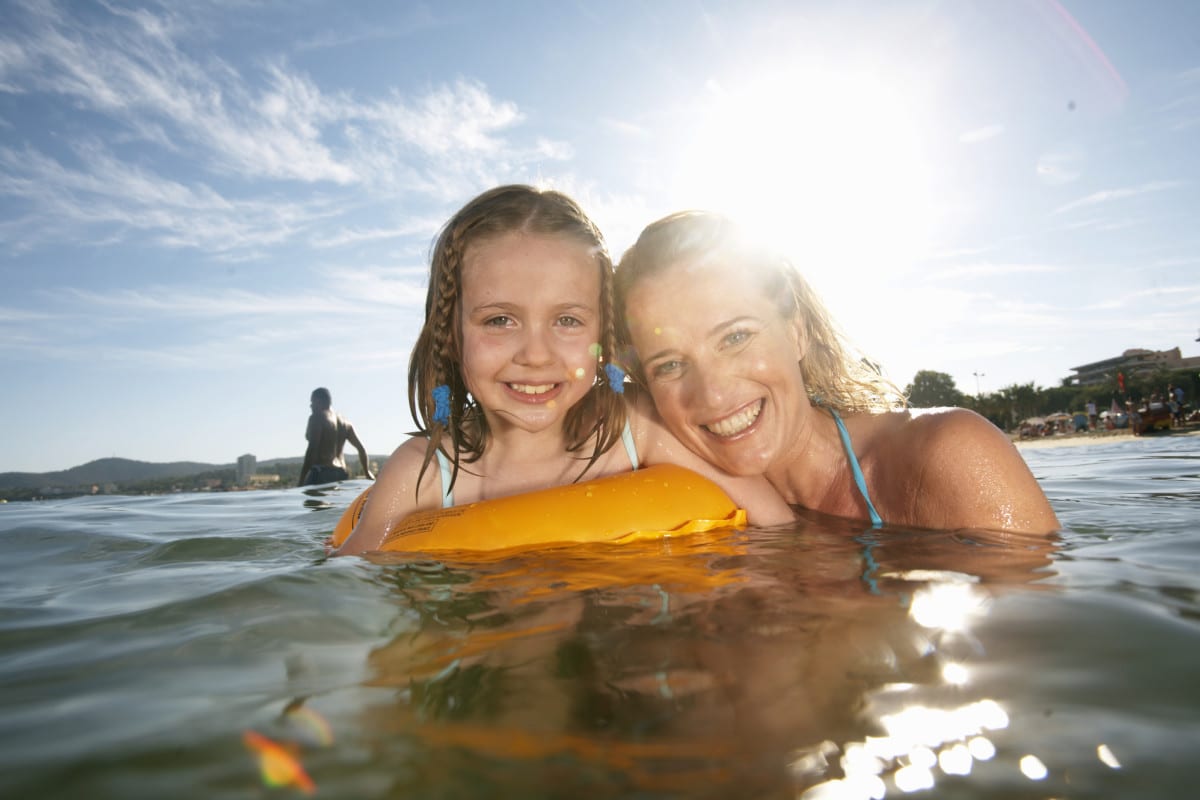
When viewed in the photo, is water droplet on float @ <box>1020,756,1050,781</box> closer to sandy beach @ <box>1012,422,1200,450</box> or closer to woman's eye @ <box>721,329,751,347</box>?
woman's eye @ <box>721,329,751,347</box>

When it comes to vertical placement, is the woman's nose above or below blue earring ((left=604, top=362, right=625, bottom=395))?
below

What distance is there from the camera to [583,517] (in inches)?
117

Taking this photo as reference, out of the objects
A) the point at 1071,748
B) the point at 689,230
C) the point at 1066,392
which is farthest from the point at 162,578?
the point at 1066,392

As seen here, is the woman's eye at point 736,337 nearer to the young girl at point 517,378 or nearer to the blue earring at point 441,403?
the young girl at point 517,378

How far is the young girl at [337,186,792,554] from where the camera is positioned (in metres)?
3.24

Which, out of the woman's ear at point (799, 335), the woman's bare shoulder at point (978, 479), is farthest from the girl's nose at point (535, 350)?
the woman's bare shoulder at point (978, 479)

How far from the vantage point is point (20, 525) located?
5480mm

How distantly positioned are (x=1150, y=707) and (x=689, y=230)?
98.4 inches

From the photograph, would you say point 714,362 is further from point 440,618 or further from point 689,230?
point 440,618

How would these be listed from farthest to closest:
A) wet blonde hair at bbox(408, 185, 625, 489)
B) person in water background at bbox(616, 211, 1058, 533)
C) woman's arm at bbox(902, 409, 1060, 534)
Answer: wet blonde hair at bbox(408, 185, 625, 489)
person in water background at bbox(616, 211, 1058, 533)
woman's arm at bbox(902, 409, 1060, 534)

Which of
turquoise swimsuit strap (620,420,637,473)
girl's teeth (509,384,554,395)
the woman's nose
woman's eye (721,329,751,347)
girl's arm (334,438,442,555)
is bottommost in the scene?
girl's arm (334,438,442,555)

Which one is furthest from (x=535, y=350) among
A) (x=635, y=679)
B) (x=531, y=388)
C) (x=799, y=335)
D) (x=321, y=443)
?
(x=321, y=443)

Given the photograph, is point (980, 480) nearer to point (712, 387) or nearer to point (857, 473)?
point (857, 473)

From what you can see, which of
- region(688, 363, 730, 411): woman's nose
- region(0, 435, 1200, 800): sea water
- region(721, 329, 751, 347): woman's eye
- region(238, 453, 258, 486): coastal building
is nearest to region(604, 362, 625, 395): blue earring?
region(688, 363, 730, 411): woman's nose
